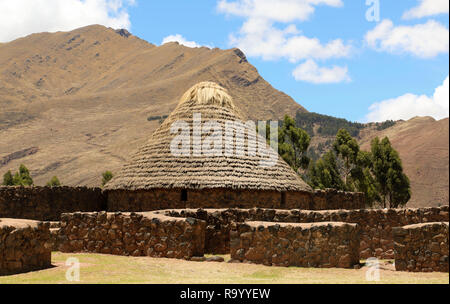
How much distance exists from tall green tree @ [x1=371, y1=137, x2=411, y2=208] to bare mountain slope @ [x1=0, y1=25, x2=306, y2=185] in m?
56.1

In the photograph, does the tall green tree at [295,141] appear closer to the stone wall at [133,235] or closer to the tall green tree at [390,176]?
the tall green tree at [390,176]

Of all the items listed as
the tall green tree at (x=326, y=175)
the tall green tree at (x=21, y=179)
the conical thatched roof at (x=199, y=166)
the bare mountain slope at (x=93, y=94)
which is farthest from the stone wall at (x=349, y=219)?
the bare mountain slope at (x=93, y=94)

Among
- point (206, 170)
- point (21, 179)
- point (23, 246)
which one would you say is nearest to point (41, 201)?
point (206, 170)

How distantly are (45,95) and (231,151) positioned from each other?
144529 mm

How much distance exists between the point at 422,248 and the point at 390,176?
93.8 feet

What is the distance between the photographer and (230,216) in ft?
46.1

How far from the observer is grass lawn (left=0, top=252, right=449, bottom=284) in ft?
28.8

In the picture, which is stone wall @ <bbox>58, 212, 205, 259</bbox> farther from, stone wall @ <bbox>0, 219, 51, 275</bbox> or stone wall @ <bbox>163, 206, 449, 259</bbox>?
stone wall @ <bbox>0, 219, 51, 275</bbox>

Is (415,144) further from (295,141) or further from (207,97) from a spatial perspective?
(207,97)

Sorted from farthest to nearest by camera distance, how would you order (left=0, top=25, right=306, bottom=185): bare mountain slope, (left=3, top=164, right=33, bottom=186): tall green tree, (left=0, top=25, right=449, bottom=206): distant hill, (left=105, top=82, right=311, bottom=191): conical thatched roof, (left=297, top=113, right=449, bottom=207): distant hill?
(left=0, top=25, right=306, bottom=185): bare mountain slope < (left=0, top=25, right=449, bottom=206): distant hill < (left=297, top=113, right=449, bottom=207): distant hill < (left=3, top=164, right=33, bottom=186): tall green tree < (left=105, top=82, right=311, bottom=191): conical thatched roof

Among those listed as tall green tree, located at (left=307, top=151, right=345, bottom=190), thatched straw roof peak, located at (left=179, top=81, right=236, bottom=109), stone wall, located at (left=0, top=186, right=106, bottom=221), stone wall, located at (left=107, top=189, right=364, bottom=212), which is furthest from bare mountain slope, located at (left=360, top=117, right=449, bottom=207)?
stone wall, located at (left=0, top=186, right=106, bottom=221)

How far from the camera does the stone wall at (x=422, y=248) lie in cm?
984

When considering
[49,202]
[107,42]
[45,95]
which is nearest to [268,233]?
[49,202]
